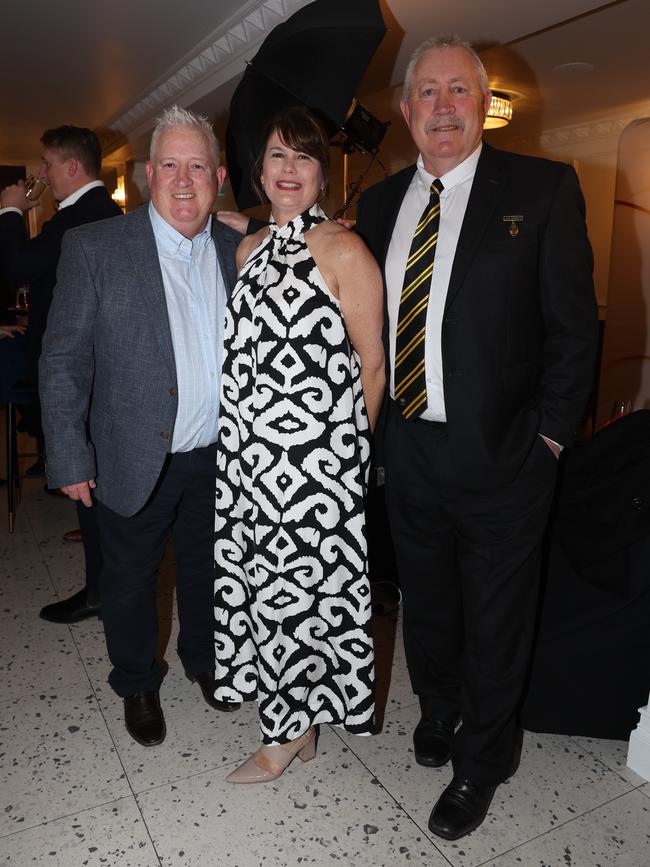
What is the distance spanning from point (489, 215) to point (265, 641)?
1151 millimetres

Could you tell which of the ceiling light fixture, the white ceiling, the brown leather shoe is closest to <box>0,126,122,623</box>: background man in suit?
the brown leather shoe

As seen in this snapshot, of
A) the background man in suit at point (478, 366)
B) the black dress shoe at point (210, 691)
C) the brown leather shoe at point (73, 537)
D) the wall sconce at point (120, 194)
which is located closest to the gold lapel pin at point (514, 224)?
the background man in suit at point (478, 366)

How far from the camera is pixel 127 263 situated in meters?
1.73

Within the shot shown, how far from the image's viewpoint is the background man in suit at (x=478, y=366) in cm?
153

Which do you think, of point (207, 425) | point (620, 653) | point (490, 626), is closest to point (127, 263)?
point (207, 425)

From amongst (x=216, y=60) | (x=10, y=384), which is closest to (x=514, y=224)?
(x=10, y=384)

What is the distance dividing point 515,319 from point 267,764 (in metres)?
1.29

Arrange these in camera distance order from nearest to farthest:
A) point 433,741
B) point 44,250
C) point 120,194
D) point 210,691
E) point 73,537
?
point 433,741
point 210,691
point 44,250
point 73,537
point 120,194

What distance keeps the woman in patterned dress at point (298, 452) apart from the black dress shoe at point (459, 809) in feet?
0.84

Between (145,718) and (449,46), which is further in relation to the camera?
(145,718)

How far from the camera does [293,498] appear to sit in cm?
161

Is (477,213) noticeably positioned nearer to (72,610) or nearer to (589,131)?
(72,610)

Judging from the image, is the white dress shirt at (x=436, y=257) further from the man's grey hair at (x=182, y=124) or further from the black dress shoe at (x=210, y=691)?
the black dress shoe at (x=210, y=691)

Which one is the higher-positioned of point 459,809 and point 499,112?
point 499,112
